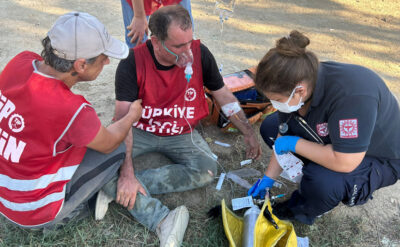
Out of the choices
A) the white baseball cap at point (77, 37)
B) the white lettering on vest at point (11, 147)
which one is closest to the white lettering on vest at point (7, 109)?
the white lettering on vest at point (11, 147)

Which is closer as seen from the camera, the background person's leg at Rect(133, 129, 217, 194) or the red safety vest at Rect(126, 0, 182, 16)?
the background person's leg at Rect(133, 129, 217, 194)

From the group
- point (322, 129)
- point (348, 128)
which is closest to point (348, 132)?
point (348, 128)

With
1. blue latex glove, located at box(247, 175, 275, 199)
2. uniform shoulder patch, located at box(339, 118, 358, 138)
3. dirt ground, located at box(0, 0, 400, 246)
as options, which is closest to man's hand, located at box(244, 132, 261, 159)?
blue latex glove, located at box(247, 175, 275, 199)

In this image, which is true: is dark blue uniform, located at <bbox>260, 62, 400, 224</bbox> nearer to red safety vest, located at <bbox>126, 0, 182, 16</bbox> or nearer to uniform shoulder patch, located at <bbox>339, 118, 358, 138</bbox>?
uniform shoulder patch, located at <bbox>339, 118, 358, 138</bbox>

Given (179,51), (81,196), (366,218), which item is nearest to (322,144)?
(366,218)

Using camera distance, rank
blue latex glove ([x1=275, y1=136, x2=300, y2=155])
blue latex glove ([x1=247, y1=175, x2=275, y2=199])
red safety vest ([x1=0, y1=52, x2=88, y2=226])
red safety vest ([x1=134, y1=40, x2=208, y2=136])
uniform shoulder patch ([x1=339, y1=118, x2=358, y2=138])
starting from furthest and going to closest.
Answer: blue latex glove ([x1=247, y1=175, x2=275, y2=199])
red safety vest ([x1=134, y1=40, x2=208, y2=136])
blue latex glove ([x1=275, y1=136, x2=300, y2=155])
uniform shoulder patch ([x1=339, y1=118, x2=358, y2=138])
red safety vest ([x1=0, y1=52, x2=88, y2=226])

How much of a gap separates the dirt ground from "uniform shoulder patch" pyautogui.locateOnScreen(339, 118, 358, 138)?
1.11 metres

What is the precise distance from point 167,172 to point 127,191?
1.44 feet

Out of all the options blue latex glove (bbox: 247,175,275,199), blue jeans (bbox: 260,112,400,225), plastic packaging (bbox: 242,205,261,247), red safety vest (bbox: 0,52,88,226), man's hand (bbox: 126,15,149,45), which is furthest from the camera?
man's hand (bbox: 126,15,149,45)

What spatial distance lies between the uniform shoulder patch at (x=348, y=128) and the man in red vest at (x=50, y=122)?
1.46 metres

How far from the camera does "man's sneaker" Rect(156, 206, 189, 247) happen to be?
89.9 inches

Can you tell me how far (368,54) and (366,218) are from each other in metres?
3.43

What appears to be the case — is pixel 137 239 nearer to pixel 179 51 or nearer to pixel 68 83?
pixel 68 83

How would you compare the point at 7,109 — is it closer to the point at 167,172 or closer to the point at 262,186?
the point at 167,172
